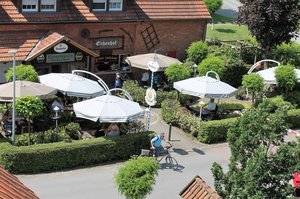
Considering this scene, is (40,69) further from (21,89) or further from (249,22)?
(249,22)

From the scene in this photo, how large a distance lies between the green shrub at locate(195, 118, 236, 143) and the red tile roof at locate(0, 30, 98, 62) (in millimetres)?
8444

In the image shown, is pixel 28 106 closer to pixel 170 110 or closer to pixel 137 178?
pixel 137 178

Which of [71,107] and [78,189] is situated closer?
[78,189]

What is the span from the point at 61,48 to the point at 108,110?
8022 millimetres

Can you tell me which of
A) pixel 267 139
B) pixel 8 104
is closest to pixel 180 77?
pixel 8 104

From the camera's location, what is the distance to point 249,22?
118 ft

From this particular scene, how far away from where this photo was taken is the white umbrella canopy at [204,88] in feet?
92.4

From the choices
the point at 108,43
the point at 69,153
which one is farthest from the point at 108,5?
the point at 69,153

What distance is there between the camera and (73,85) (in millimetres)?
26906

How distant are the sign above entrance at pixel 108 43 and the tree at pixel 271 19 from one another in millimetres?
7815

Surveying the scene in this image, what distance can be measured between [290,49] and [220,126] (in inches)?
530

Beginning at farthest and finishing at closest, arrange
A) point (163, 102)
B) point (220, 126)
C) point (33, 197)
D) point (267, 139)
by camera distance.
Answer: point (163, 102), point (220, 126), point (267, 139), point (33, 197)

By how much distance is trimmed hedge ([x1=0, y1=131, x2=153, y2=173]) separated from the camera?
22.3 meters

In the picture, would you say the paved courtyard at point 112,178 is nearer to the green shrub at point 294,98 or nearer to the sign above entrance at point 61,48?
the green shrub at point 294,98
